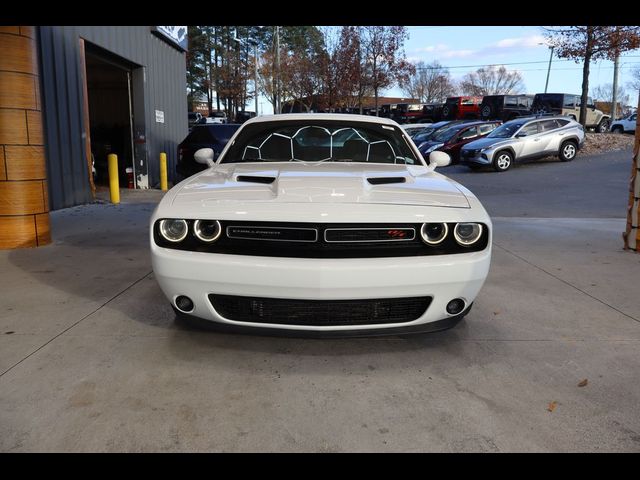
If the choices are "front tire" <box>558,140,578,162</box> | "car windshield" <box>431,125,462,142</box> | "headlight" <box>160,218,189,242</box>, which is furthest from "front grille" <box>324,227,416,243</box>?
"car windshield" <box>431,125,462,142</box>

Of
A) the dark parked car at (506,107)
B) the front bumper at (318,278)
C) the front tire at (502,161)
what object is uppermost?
the dark parked car at (506,107)

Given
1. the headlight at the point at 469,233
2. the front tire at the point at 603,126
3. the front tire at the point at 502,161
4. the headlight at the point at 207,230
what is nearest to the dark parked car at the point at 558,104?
the front tire at the point at 603,126

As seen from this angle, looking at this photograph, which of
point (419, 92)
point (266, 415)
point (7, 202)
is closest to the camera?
point (266, 415)

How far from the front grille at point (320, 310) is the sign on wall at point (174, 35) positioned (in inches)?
498

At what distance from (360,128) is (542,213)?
19.8 ft

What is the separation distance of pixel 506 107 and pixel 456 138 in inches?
386

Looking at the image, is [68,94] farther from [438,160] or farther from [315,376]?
[315,376]

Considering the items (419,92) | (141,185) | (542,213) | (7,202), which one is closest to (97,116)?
(141,185)

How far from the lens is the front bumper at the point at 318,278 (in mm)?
2672

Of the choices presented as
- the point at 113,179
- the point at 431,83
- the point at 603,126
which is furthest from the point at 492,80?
the point at 113,179

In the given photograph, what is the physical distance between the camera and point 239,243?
2826 mm

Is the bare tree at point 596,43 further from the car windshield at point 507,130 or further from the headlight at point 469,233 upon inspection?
the headlight at point 469,233

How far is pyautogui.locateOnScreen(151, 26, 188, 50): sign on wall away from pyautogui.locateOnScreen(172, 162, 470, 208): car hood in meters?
11.8
